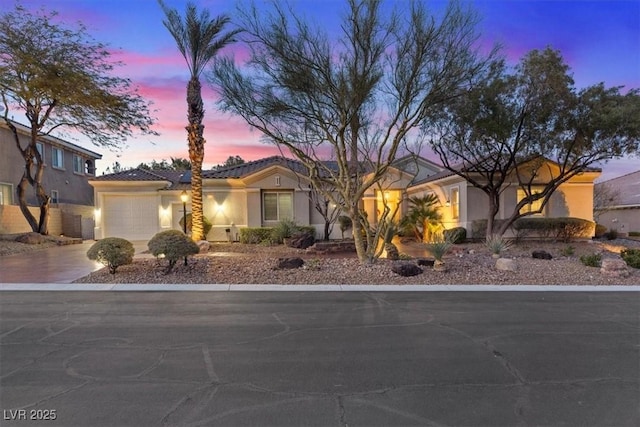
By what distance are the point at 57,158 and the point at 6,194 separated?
5.47m

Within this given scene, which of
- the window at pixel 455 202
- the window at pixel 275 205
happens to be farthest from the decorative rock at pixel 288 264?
the window at pixel 455 202

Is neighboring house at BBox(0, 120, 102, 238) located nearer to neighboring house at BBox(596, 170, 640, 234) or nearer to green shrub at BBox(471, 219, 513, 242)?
green shrub at BBox(471, 219, 513, 242)

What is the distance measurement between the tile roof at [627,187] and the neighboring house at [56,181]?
3955 cm

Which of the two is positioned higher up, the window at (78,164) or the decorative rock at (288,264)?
the window at (78,164)

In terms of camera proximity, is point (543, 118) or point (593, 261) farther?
point (543, 118)

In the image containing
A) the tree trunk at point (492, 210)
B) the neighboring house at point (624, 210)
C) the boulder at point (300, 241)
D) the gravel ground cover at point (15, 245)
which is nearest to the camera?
the gravel ground cover at point (15, 245)

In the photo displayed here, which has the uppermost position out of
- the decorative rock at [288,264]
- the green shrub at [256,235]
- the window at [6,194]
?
the window at [6,194]

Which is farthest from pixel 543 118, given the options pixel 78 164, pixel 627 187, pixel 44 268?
pixel 78 164

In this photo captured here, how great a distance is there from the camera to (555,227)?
18.9 metres

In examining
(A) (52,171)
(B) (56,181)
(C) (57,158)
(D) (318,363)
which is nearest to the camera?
(D) (318,363)

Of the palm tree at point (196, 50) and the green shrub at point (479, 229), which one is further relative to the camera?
the green shrub at point (479, 229)

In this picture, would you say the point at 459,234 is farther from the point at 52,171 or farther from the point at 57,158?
the point at 57,158

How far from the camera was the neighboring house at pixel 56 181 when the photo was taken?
22734 mm

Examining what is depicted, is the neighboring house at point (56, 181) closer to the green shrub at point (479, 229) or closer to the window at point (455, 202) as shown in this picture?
the window at point (455, 202)
